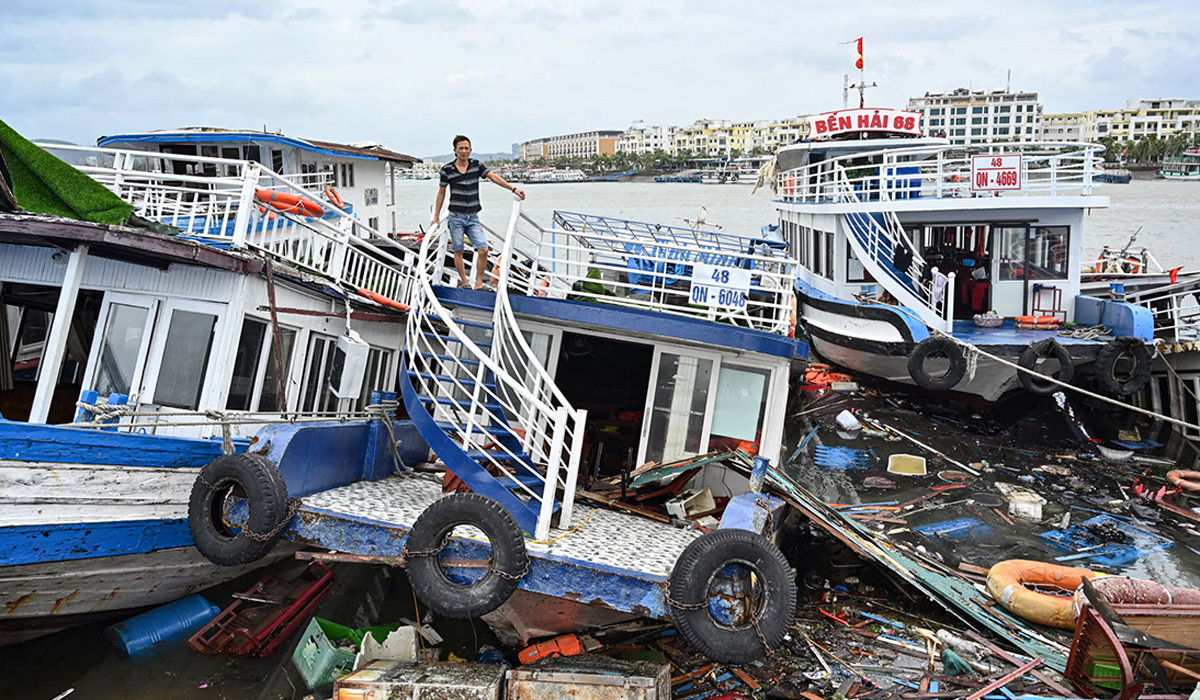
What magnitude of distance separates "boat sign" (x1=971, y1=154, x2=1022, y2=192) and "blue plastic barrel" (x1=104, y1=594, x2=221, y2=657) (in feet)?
40.9

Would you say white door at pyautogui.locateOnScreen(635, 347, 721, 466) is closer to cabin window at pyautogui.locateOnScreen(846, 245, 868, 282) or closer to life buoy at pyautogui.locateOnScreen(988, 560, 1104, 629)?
life buoy at pyautogui.locateOnScreen(988, 560, 1104, 629)

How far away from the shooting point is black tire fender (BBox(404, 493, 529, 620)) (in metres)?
6.27

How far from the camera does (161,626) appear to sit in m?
7.88

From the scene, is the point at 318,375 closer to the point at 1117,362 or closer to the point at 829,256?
the point at 829,256

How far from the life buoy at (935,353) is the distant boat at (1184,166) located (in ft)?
309

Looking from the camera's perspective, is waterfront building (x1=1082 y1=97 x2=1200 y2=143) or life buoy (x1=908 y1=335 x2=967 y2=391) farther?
waterfront building (x1=1082 y1=97 x2=1200 y2=143)

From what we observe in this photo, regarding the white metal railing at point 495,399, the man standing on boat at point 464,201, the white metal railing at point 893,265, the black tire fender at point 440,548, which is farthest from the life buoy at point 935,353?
the black tire fender at point 440,548

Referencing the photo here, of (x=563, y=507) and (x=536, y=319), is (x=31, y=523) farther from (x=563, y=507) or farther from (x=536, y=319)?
(x=536, y=319)

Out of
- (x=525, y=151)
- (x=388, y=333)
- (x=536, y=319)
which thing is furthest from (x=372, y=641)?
(x=525, y=151)

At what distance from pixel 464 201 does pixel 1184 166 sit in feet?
341

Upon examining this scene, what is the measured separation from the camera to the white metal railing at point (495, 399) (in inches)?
262

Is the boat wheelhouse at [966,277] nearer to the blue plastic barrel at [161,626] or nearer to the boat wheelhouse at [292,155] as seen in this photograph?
the boat wheelhouse at [292,155]

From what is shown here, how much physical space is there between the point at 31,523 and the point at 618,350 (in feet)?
22.2

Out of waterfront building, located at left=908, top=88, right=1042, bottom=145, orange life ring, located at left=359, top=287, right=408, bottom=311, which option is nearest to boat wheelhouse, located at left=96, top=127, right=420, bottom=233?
orange life ring, located at left=359, top=287, right=408, bottom=311
